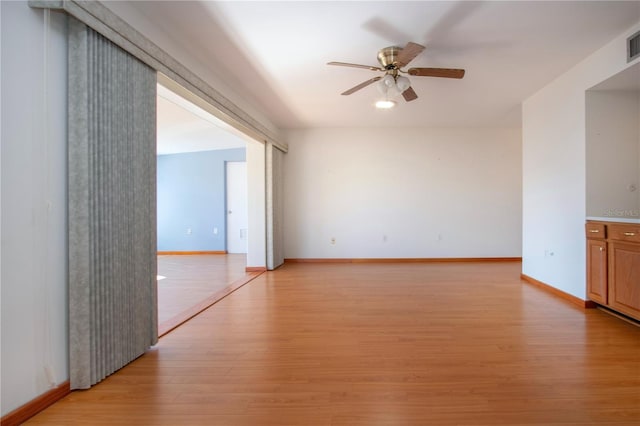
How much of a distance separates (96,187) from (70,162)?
0.55ft

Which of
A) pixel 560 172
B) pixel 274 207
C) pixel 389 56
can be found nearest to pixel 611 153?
pixel 560 172

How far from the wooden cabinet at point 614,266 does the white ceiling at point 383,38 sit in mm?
1664

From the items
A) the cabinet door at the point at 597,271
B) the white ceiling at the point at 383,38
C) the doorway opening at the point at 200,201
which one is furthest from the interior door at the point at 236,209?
the cabinet door at the point at 597,271

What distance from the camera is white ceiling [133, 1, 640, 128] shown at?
2.12 m

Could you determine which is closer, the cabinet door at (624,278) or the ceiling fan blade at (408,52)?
the ceiling fan blade at (408,52)

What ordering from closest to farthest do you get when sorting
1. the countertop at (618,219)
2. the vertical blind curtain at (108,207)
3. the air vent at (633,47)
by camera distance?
the vertical blind curtain at (108,207)
the air vent at (633,47)
the countertop at (618,219)

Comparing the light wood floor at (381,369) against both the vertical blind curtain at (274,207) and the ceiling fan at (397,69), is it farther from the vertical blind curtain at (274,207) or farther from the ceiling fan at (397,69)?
the ceiling fan at (397,69)

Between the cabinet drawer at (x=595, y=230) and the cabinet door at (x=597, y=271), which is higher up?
the cabinet drawer at (x=595, y=230)

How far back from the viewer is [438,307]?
118 inches

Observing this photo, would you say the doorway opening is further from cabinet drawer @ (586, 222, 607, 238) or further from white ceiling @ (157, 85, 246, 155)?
cabinet drawer @ (586, 222, 607, 238)

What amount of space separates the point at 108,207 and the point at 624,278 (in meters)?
3.96

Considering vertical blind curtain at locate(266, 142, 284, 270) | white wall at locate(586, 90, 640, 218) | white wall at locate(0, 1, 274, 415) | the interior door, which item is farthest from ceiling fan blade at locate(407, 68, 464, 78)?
the interior door

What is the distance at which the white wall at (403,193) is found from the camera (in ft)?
18.2

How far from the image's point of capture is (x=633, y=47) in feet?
7.84
